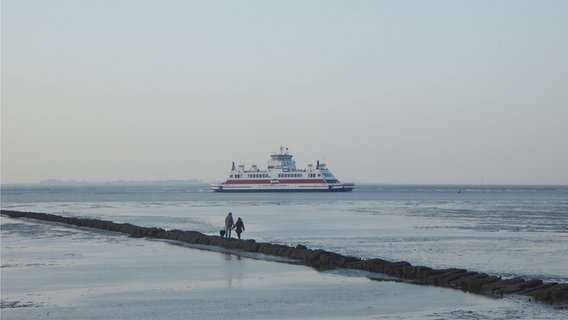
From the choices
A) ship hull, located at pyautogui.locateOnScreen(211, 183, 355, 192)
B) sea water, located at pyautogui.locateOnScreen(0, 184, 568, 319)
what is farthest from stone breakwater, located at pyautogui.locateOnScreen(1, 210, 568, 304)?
ship hull, located at pyautogui.locateOnScreen(211, 183, 355, 192)

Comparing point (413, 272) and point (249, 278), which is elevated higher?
point (413, 272)

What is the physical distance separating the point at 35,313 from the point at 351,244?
18534 millimetres

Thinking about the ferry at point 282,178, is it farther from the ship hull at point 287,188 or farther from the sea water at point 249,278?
the sea water at point 249,278

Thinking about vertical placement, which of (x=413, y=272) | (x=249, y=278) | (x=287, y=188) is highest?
(x=287, y=188)

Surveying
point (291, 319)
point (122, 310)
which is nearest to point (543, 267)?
point (291, 319)

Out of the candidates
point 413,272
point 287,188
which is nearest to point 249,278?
point 413,272

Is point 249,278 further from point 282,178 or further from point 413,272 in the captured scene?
point 282,178

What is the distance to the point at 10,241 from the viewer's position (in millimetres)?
31703

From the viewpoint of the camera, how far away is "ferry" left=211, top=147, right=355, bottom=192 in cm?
13762

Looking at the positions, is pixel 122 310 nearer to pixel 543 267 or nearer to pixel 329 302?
pixel 329 302

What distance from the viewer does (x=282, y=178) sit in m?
139

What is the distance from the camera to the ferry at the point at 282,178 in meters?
138

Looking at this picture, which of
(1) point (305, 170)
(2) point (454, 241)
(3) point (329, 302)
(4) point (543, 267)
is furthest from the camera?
(1) point (305, 170)

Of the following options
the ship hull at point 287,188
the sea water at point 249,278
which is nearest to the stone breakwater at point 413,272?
the sea water at point 249,278
